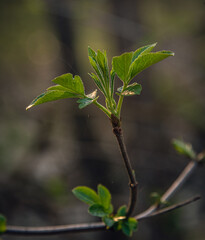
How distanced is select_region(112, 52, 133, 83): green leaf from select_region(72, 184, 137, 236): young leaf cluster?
35 centimetres

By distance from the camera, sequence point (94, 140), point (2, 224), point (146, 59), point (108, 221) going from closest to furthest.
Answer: point (146, 59) < point (108, 221) < point (2, 224) < point (94, 140)

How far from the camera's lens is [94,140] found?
3.06 meters

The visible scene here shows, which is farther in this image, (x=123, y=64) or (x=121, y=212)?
(x=121, y=212)

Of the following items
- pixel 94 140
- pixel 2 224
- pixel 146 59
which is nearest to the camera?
pixel 146 59

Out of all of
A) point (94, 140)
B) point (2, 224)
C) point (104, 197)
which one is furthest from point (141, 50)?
point (94, 140)

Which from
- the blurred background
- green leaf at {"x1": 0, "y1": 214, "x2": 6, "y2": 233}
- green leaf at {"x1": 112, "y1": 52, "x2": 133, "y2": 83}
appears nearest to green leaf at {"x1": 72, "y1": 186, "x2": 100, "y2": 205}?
green leaf at {"x1": 0, "y1": 214, "x2": 6, "y2": 233}

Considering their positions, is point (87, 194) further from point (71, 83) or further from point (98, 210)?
point (71, 83)

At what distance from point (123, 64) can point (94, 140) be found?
2.57 m

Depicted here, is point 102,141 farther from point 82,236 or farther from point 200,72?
point 200,72

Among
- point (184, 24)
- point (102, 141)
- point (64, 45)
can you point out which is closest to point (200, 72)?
point (184, 24)

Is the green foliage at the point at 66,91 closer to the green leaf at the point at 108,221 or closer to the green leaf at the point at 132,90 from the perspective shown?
the green leaf at the point at 132,90

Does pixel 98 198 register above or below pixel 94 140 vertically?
below

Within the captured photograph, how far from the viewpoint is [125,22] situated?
319cm

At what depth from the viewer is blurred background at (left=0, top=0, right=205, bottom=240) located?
2.47 metres
